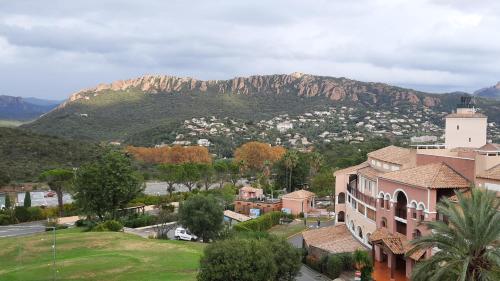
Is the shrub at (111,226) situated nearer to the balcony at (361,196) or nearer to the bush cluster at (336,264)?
the bush cluster at (336,264)

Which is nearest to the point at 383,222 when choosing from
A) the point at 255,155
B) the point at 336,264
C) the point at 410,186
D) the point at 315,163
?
the point at 336,264

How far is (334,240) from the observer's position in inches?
1752

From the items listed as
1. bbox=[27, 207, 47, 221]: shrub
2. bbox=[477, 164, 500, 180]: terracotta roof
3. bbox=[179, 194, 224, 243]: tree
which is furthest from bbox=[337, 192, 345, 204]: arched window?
bbox=[27, 207, 47, 221]: shrub

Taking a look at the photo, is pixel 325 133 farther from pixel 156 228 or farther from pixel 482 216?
pixel 482 216

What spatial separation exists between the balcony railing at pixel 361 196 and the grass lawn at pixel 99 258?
13349mm

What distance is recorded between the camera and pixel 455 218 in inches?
910

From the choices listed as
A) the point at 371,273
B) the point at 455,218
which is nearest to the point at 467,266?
the point at 455,218

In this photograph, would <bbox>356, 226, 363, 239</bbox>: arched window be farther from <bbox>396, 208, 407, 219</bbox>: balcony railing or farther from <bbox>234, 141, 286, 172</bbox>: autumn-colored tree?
<bbox>234, 141, 286, 172</bbox>: autumn-colored tree

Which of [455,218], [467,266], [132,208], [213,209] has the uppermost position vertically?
[455,218]

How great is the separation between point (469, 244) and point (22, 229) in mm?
50403

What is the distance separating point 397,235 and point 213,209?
764 inches

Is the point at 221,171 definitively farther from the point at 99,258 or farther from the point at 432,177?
the point at 432,177

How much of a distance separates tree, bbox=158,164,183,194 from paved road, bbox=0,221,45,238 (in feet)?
77.7

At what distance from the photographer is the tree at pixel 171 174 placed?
8519 cm
